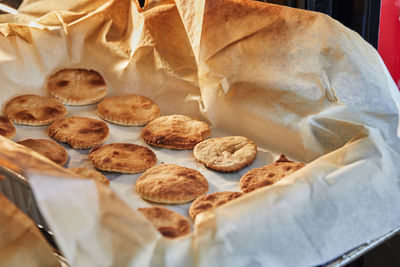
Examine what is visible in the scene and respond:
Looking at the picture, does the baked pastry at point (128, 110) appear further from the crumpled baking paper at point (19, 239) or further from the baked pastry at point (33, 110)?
the crumpled baking paper at point (19, 239)

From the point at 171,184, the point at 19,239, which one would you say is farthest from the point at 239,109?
the point at 19,239

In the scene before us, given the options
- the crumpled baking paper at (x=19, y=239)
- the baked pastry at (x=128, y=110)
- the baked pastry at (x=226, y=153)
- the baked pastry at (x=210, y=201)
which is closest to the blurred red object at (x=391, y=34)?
the baked pastry at (x=226, y=153)

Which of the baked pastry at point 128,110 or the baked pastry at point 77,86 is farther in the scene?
the baked pastry at point 77,86

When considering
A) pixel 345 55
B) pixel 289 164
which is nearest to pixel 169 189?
pixel 289 164

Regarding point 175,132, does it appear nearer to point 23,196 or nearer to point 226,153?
point 226,153

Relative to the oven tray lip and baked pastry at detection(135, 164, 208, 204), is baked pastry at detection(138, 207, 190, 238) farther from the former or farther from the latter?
the oven tray lip

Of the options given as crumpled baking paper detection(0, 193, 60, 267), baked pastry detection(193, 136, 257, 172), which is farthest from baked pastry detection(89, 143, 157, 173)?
crumpled baking paper detection(0, 193, 60, 267)

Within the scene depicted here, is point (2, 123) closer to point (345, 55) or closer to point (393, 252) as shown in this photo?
point (345, 55)
